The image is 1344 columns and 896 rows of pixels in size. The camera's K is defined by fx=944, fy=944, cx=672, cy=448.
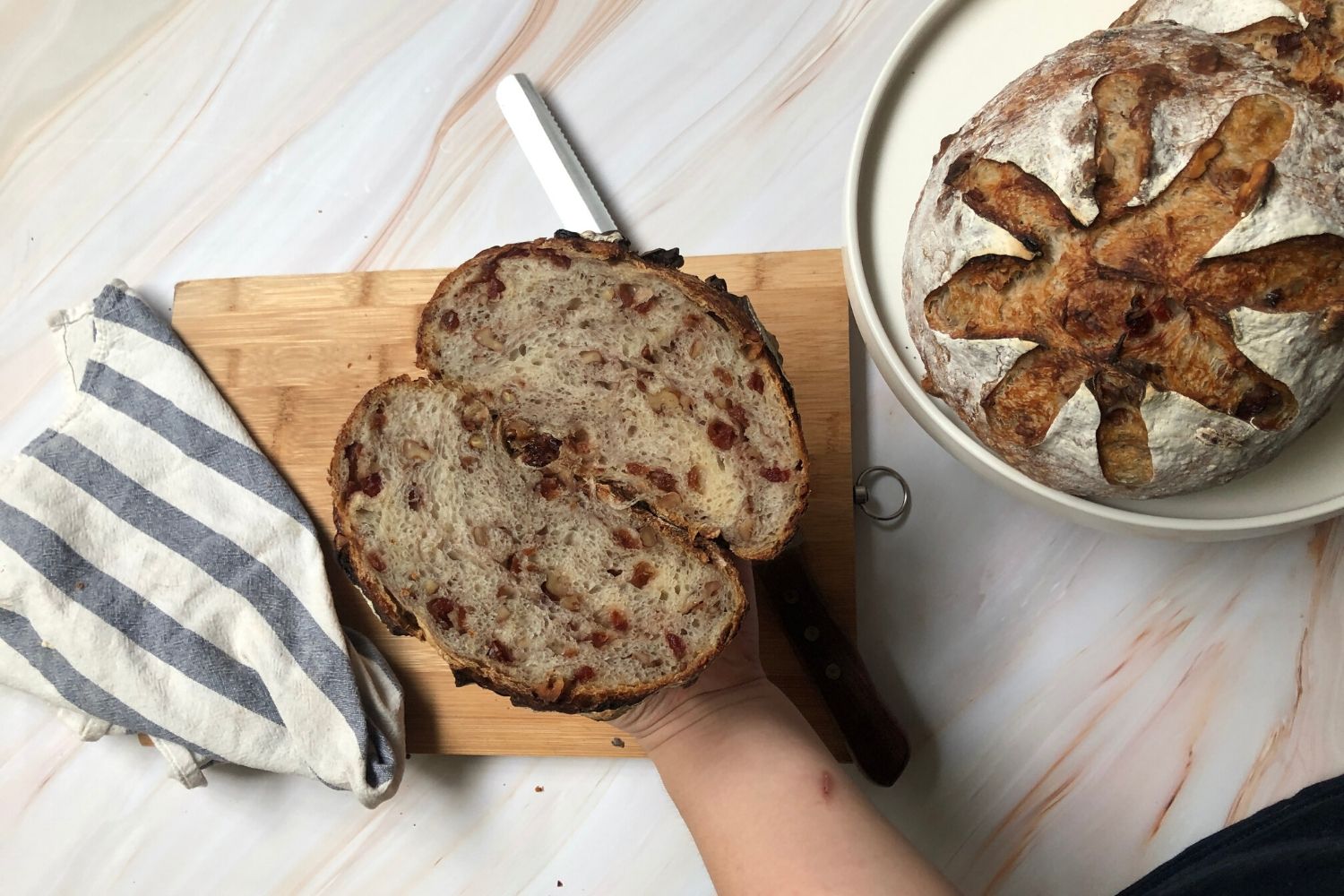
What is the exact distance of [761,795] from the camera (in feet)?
3.61

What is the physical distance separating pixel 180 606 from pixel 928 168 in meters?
1.10

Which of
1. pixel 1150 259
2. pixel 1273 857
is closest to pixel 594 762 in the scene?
pixel 1273 857

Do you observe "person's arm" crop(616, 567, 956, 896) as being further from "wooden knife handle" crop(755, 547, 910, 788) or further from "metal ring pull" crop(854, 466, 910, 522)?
"metal ring pull" crop(854, 466, 910, 522)

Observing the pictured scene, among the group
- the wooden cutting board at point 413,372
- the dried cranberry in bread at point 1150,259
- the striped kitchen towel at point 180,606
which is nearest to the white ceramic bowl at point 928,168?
the dried cranberry in bread at point 1150,259

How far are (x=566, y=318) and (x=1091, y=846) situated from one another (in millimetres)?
966

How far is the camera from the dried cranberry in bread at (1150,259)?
0.78 meters

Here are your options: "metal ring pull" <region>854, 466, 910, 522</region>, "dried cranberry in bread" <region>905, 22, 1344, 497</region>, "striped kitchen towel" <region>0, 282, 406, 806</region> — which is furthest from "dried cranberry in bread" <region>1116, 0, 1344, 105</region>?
"striped kitchen towel" <region>0, 282, 406, 806</region>

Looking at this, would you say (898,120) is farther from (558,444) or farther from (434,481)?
(434,481)

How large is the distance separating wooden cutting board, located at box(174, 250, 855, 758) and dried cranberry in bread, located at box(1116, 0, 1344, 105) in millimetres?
512

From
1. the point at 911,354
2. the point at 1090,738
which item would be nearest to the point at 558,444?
the point at 911,354

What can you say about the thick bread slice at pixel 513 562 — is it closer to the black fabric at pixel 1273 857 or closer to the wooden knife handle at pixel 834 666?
the wooden knife handle at pixel 834 666

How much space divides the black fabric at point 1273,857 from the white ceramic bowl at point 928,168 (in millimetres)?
386

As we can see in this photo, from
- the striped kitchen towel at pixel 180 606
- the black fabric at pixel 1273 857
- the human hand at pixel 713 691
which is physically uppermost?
the striped kitchen towel at pixel 180 606

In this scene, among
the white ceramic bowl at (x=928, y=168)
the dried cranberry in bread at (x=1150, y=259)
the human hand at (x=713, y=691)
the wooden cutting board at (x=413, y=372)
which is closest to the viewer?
the dried cranberry in bread at (x=1150, y=259)
